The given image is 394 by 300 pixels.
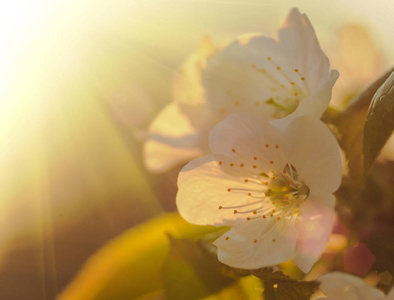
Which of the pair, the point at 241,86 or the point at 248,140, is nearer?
the point at 248,140

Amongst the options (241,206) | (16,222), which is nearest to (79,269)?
(16,222)

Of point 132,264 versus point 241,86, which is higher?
point 241,86

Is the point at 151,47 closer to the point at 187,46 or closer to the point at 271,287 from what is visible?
the point at 187,46

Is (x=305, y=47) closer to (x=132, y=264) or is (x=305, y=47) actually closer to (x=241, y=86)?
(x=241, y=86)

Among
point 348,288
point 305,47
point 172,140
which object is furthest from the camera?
point 172,140

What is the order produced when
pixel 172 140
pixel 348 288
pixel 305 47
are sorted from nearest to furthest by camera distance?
pixel 348 288
pixel 305 47
pixel 172 140

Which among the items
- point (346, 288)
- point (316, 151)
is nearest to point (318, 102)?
point (316, 151)
